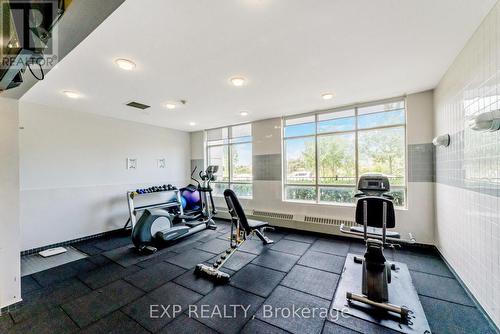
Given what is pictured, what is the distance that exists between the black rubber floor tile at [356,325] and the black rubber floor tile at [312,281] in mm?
302

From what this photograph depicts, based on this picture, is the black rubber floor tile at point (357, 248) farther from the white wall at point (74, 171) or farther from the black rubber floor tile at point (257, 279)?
the white wall at point (74, 171)

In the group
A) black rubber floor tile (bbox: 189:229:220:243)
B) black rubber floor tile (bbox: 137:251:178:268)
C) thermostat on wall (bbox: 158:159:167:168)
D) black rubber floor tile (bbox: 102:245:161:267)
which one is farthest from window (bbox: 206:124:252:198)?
black rubber floor tile (bbox: 102:245:161:267)

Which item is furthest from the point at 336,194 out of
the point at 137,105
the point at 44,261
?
the point at 44,261

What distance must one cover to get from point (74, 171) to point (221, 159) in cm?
342

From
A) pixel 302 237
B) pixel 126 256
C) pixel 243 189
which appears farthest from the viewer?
pixel 243 189

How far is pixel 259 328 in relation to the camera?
1.85 metres

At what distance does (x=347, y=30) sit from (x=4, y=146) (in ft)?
11.8

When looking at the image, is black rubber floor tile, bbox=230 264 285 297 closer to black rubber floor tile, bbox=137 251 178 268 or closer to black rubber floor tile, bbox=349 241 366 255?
black rubber floor tile, bbox=137 251 178 268

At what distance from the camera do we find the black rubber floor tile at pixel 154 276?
257 centimetres

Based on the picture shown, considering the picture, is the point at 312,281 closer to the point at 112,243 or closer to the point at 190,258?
the point at 190,258

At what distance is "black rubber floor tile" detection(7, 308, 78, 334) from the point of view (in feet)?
6.00

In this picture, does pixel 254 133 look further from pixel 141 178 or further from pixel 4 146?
pixel 4 146

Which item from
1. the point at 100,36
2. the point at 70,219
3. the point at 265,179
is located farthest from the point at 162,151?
the point at 100,36

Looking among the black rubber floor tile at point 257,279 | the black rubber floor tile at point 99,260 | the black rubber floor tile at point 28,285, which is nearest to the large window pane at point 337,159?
the black rubber floor tile at point 257,279
